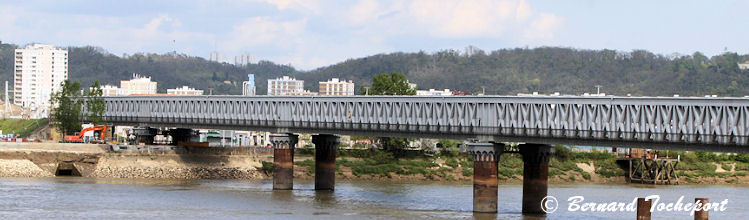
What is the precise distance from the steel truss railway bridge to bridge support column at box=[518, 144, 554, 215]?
80 millimetres

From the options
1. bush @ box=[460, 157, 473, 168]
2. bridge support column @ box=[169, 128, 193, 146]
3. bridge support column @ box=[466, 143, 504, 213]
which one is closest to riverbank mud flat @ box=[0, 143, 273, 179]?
bridge support column @ box=[169, 128, 193, 146]

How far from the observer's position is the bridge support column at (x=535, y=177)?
82.8 meters

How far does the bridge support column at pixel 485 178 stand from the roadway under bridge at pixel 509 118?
2019 millimetres

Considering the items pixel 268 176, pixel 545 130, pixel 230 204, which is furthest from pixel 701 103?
pixel 268 176

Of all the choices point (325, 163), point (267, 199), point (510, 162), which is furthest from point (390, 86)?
point (267, 199)

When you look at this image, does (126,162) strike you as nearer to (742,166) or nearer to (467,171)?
(467,171)

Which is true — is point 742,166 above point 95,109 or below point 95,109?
below

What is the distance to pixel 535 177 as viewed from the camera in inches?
3273

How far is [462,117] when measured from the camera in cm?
8756

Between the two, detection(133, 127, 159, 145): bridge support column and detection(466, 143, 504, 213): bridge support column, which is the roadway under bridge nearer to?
detection(466, 143, 504, 213): bridge support column

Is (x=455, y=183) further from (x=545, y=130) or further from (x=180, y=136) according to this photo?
(x=545, y=130)

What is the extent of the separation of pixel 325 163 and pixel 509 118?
27991 millimetres

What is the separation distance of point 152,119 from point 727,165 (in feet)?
260

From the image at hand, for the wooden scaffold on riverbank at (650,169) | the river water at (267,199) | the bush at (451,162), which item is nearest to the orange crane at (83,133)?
the river water at (267,199)
